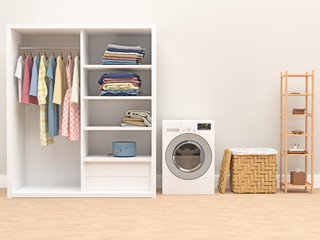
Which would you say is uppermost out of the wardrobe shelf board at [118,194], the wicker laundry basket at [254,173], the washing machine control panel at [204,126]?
the washing machine control panel at [204,126]

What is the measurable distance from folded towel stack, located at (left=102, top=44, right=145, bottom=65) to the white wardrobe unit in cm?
7

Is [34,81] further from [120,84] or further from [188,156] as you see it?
[188,156]

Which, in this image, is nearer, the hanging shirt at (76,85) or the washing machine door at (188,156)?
the hanging shirt at (76,85)

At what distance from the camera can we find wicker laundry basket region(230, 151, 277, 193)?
427cm

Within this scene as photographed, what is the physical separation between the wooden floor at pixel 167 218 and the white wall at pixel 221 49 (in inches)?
36.3

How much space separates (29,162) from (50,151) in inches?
10.4

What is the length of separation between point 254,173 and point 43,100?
2339 millimetres

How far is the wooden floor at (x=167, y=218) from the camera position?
2.84 m

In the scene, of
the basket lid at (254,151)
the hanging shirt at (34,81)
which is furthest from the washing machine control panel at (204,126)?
the hanging shirt at (34,81)

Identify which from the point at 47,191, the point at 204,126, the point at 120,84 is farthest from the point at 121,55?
the point at 47,191

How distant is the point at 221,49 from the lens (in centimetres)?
464

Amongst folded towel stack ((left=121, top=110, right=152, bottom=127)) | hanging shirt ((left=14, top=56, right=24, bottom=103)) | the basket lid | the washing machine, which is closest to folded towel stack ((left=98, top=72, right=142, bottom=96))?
folded towel stack ((left=121, top=110, right=152, bottom=127))

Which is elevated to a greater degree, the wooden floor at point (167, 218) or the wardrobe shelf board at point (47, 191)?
the wardrobe shelf board at point (47, 191)

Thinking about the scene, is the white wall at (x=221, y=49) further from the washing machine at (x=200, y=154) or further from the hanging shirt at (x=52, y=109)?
the hanging shirt at (x=52, y=109)
